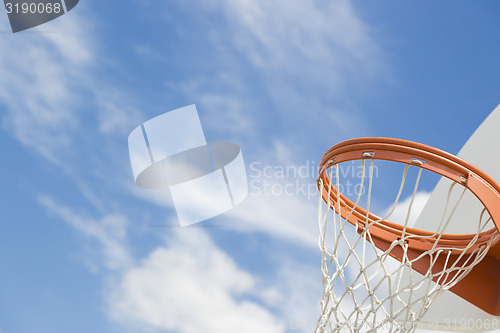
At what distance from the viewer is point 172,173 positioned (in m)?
4.48

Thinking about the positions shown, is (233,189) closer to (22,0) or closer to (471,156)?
(471,156)

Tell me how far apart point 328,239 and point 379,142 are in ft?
1.58

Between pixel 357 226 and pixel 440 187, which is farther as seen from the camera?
pixel 440 187

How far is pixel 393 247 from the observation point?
213 centimetres

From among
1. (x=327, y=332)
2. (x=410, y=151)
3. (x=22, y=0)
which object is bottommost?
(x=327, y=332)

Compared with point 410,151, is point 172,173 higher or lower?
higher

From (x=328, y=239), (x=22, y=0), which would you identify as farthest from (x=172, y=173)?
(x=328, y=239)

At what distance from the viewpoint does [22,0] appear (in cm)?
482

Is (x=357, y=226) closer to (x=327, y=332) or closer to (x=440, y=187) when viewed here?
(x=327, y=332)

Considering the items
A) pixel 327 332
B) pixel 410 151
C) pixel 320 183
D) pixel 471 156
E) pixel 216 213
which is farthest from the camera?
pixel 216 213

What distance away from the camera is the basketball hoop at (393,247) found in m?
1.88

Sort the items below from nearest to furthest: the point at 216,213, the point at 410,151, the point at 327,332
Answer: the point at 410,151, the point at 327,332, the point at 216,213

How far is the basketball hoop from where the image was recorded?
6.16ft

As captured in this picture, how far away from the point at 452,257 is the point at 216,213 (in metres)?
2.85
